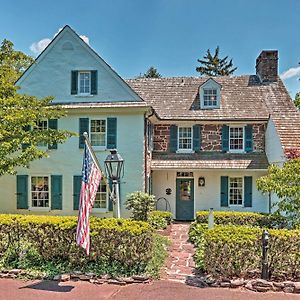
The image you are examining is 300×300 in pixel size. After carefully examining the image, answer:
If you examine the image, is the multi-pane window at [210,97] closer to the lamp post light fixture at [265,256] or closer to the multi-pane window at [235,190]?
the multi-pane window at [235,190]

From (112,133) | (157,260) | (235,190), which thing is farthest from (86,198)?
(235,190)

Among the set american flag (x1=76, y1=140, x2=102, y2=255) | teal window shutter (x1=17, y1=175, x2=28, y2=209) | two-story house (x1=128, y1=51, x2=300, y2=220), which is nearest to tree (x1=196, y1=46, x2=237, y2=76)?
two-story house (x1=128, y1=51, x2=300, y2=220)

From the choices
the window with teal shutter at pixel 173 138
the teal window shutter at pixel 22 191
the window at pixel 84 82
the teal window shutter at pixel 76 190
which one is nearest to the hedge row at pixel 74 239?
the teal window shutter at pixel 76 190

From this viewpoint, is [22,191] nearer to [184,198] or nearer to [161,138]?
[161,138]

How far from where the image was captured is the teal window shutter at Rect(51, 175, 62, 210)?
14992 mm

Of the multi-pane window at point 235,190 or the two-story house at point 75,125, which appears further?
the multi-pane window at point 235,190

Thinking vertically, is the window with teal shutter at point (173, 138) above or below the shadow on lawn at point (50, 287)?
above

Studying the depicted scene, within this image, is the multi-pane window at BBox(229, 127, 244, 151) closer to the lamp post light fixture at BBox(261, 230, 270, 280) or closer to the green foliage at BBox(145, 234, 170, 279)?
the green foliage at BBox(145, 234, 170, 279)

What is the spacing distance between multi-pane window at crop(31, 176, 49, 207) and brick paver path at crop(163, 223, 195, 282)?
19.8 ft

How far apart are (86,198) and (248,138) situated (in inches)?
450

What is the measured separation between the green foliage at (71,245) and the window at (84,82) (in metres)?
8.18

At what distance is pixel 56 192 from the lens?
49.2ft

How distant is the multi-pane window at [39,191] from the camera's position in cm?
1522

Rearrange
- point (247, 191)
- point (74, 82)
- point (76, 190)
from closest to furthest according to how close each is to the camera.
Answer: point (76, 190)
point (74, 82)
point (247, 191)
